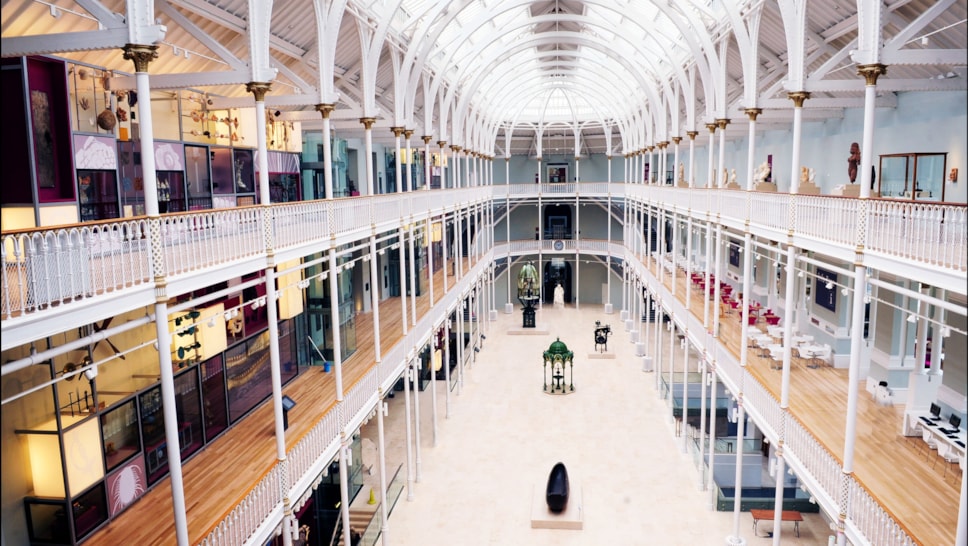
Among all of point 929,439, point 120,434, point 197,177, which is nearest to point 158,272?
point 120,434

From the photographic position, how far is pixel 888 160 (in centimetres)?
1666

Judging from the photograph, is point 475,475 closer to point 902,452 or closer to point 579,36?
point 902,452

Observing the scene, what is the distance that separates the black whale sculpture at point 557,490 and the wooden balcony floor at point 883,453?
5.85 meters

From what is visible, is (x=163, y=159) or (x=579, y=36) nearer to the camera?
(x=163, y=159)

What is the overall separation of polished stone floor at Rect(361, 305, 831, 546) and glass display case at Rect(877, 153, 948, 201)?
28.2 ft

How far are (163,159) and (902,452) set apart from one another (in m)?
16.3

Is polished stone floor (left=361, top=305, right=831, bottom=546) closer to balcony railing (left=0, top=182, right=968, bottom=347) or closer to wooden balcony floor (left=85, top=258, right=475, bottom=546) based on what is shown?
wooden balcony floor (left=85, top=258, right=475, bottom=546)

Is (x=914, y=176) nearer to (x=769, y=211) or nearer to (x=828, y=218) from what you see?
(x=769, y=211)

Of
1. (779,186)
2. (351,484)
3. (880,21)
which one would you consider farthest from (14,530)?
(779,186)

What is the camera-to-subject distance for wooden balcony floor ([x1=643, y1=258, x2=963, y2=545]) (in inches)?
398

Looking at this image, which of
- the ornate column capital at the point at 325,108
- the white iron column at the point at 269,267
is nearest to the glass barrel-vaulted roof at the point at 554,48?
the ornate column capital at the point at 325,108

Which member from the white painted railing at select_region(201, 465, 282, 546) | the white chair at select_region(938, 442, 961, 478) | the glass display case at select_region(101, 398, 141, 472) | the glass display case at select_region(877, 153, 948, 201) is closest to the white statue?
the glass display case at select_region(877, 153, 948, 201)

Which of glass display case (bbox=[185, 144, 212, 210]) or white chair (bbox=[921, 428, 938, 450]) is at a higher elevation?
glass display case (bbox=[185, 144, 212, 210])

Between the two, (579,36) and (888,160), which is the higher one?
(579,36)
